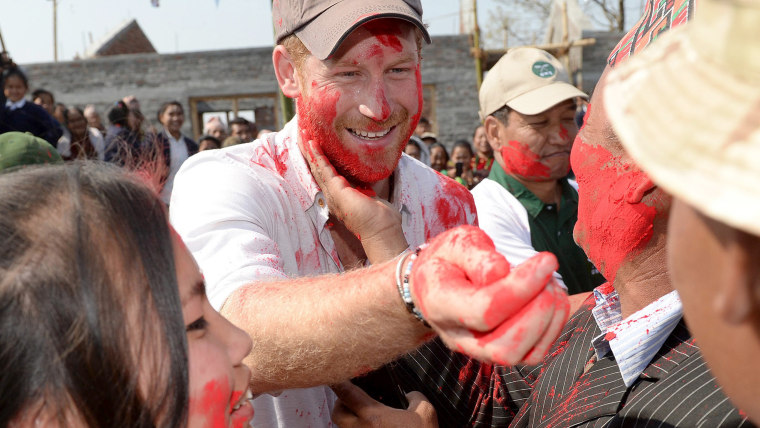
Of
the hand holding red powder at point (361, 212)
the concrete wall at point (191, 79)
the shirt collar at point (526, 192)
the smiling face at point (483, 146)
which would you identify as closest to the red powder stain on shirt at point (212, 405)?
the hand holding red powder at point (361, 212)

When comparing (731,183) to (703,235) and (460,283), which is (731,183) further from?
(460,283)

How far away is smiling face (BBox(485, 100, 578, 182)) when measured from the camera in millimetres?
3875

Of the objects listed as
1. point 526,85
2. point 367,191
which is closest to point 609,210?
point 367,191

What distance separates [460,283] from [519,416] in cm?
106

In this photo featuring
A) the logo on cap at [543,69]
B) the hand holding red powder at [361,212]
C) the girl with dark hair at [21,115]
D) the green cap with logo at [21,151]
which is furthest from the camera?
the girl with dark hair at [21,115]

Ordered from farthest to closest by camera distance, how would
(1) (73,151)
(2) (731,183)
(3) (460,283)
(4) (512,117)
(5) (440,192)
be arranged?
(1) (73,151) → (4) (512,117) → (5) (440,192) → (3) (460,283) → (2) (731,183)

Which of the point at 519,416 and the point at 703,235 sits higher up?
Answer: the point at 703,235

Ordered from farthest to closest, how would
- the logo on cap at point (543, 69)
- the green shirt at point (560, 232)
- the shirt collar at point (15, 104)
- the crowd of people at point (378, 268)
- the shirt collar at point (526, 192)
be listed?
the shirt collar at point (15, 104) → the logo on cap at point (543, 69) → the shirt collar at point (526, 192) → the green shirt at point (560, 232) → the crowd of people at point (378, 268)

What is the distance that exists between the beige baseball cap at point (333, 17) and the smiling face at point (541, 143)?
1.80 metres

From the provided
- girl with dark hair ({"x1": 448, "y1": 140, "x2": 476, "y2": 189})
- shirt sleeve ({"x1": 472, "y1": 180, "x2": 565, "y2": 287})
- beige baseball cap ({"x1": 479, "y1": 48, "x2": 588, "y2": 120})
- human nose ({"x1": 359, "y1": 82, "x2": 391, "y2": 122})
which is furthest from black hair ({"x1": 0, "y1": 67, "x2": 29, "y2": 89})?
human nose ({"x1": 359, "y1": 82, "x2": 391, "y2": 122})

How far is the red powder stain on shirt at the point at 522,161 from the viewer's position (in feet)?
12.7

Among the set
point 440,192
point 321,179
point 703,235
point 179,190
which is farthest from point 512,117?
point 703,235

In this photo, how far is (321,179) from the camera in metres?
2.22

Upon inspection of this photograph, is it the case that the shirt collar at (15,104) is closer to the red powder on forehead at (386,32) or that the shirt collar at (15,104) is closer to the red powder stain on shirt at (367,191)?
the red powder stain on shirt at (367,191)
